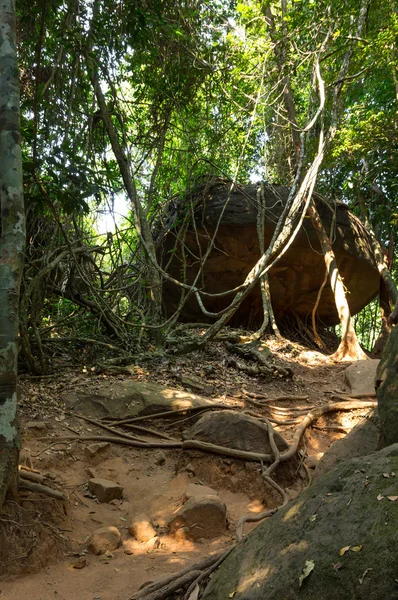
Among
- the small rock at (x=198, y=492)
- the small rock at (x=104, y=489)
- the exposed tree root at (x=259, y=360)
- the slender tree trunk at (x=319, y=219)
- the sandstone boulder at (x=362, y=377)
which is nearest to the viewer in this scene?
the small rock at (x=198, y=492)

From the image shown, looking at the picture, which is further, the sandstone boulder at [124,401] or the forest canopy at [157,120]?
the forest canopy at [157,120]

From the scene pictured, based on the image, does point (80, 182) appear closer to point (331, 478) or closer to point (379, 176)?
point (331, 478)

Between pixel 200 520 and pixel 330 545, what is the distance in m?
1.77

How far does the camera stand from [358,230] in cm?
1031

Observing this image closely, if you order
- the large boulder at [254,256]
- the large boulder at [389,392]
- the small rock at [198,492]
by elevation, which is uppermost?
the large boulder at [254,256]

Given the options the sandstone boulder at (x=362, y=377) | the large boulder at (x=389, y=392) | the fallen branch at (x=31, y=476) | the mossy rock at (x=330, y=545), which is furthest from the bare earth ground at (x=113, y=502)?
the large boulder at (x=389, y=392)

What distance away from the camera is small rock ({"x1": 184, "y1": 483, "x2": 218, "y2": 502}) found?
3390 mm

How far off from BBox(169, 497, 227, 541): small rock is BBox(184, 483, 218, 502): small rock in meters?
0.10

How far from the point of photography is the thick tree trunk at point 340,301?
8384mm

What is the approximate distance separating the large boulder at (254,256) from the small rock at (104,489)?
5630mm

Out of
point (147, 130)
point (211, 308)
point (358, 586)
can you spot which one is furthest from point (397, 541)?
point (211, 308)

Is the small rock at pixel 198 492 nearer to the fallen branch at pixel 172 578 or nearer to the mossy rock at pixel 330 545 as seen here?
the fallen branch at pixel 172 578

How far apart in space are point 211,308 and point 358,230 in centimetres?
351

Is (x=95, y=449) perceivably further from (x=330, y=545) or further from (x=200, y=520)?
(x=330, y=545)
